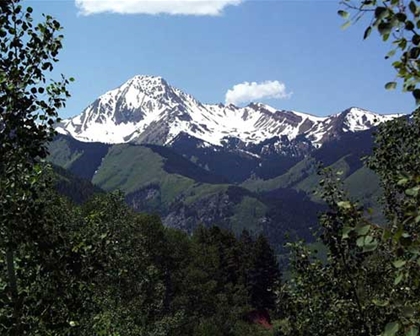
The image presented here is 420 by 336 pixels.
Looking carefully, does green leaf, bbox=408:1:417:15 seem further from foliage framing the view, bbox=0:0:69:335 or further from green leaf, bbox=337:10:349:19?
foliage framing the view, bbox=0:0:69:335

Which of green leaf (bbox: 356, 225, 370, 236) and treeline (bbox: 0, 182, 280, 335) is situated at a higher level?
treeline (bbox: 0, 182, 280, 335)

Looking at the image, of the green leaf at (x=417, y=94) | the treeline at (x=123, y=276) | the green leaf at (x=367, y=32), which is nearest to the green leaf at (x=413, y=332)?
the green leaf at (x=417, y=94)

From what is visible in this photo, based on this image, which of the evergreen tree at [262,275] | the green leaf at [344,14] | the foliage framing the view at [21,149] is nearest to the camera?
the green leaf at [344,14]

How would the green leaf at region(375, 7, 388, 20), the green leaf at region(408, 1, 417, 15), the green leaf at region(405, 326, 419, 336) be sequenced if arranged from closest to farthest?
the green leaf at region(405, 326, 419, 336)
the green leaf at region(375, 7, 388, 20)
the green leaf at region(408, 1, 417, 15)

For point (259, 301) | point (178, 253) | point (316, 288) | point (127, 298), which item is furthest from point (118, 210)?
point (259, 301)

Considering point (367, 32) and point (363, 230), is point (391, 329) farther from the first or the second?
point (367, 32)

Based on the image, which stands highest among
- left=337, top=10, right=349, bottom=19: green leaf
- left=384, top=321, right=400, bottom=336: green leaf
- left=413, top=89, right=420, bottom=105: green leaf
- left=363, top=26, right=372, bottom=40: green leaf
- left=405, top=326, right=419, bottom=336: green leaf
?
left=337, top=10, right=349, bottom=19: green leaf

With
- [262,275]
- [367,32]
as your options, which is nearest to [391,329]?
[367,32]

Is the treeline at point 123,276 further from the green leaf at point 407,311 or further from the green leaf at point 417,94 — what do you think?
the green leaf at point 417,94

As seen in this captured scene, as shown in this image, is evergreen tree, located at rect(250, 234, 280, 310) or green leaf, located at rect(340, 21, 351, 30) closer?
green leaf, located at rect(340, 21, 351, 30)

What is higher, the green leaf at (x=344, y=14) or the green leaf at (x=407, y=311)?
the green leaf at (x=344, y=14)

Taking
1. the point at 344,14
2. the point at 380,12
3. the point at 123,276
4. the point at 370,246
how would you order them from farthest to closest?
the point at 123,276
the point at 344,14
the point at 380,12
the point at 370,246

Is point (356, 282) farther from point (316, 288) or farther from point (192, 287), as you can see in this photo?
point (192, 287)

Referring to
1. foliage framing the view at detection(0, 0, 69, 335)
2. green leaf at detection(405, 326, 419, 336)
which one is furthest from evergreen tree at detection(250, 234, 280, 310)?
green leaf at detection(405, 326, 419, 336)
